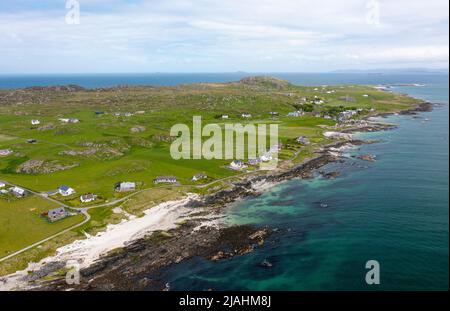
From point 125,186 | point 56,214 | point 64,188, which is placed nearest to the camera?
point 56,214

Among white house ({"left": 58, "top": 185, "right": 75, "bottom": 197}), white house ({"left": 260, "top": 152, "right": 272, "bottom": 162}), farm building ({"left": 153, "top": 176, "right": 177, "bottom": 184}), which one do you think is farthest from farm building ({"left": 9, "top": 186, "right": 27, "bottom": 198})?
white house ({"left": 260, "top": 152, "right": 272, "bottom": 162})

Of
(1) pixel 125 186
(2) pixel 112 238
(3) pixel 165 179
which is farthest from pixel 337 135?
(2) pixel 112 238

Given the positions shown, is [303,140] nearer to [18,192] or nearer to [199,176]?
[199,176]

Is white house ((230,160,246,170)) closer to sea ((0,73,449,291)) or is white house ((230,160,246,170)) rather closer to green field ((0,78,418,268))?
green field ((0,78,418,268))

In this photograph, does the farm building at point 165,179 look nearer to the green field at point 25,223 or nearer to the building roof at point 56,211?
the green field at point 25,223

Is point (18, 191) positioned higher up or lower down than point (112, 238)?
higher up
